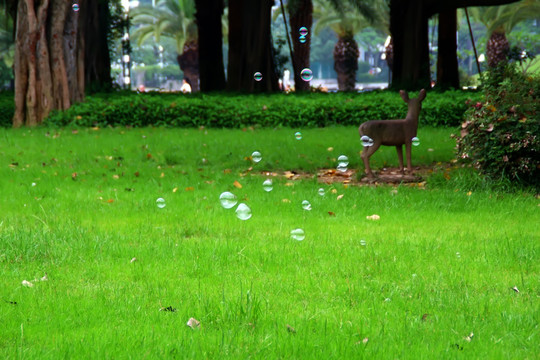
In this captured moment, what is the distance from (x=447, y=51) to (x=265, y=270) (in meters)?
19.3

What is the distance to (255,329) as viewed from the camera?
3846 millimetres

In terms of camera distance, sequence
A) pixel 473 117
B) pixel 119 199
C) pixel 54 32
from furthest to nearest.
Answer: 1. pixel 54 32
2. pixel 473 117
3. pixel 119 199

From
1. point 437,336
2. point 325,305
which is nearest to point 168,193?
point 325,305

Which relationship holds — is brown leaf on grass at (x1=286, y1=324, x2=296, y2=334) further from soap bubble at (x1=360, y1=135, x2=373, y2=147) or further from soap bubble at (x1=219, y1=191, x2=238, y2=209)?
soap bubble at (x1=360, y1=135, x2=373, y2=147)

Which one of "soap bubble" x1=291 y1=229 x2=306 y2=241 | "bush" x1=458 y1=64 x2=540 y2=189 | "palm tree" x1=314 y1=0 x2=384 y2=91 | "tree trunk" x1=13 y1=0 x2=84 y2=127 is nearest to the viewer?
"soap bubble" x1=291 y1=229 x2=306 y2=241

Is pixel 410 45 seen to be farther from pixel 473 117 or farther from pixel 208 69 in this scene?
pixel 473 117

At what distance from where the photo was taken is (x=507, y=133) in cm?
842

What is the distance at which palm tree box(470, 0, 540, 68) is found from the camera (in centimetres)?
3756

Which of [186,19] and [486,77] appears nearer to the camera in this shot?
[486,77]

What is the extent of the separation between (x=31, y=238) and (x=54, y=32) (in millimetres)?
11930

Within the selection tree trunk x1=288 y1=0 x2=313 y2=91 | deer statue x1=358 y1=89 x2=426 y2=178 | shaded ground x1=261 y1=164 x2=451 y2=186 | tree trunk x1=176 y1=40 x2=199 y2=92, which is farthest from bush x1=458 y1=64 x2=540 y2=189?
tree trunk x1=176 y1=40 x2=199 y2=92

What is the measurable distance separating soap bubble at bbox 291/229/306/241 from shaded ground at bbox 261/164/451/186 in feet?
11.3

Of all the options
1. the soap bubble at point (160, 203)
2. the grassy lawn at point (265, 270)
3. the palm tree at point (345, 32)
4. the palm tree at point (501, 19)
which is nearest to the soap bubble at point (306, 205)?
the grassy lawn at point (265, 270)

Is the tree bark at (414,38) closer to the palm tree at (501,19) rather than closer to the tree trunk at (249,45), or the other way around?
the tree trunk at (249,45)
